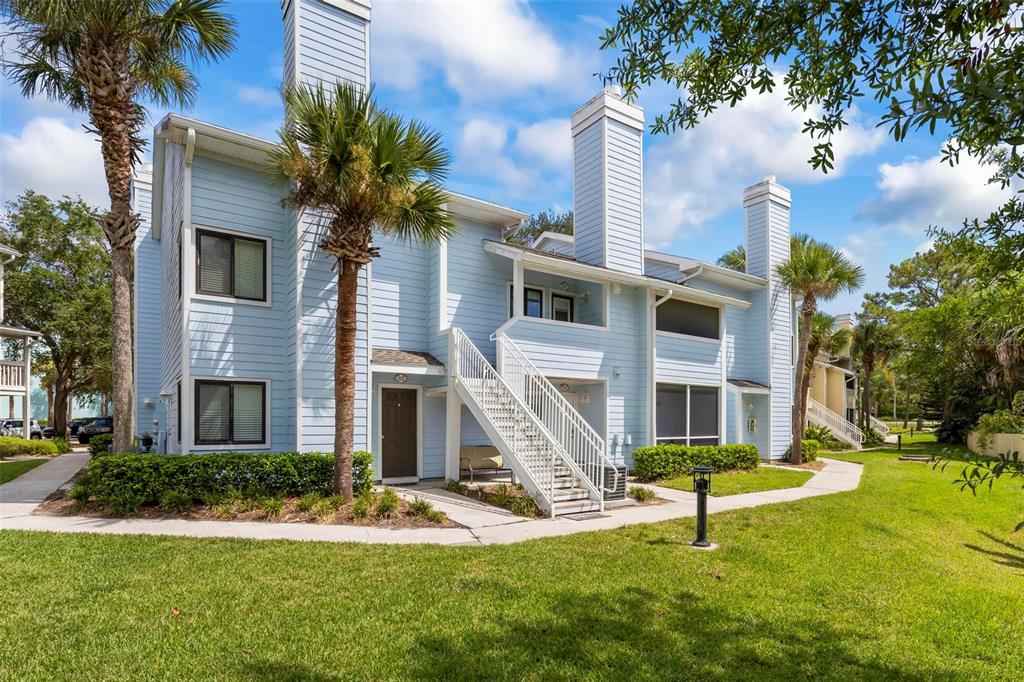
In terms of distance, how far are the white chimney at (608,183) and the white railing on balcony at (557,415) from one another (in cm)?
446

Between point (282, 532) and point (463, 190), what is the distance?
838 centimetres

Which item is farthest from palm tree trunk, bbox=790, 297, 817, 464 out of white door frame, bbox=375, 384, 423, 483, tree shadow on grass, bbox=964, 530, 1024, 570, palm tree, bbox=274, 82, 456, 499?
palm tree, bbox=274, 82, 456, 499

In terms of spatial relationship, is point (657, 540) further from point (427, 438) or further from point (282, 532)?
point (427, 438)

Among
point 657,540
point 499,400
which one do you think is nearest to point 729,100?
point 657,540

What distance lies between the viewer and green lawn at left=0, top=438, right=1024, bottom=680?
165 inches

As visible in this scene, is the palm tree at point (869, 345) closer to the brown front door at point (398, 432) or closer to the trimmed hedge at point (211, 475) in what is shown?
the brown front door at point (398, 432)

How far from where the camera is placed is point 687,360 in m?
16.3

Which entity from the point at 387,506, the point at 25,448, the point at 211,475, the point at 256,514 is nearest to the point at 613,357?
the point at 387,506

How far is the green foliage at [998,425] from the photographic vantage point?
20719mm

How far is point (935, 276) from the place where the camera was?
41.8 m

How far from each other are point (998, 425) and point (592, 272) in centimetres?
1756

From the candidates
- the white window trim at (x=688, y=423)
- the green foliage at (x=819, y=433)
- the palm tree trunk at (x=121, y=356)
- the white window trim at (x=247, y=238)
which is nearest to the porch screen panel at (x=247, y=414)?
the white window trim at (x=247, y=238)

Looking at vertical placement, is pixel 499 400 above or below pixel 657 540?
above

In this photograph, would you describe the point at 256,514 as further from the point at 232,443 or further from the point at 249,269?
the point at 249,269
